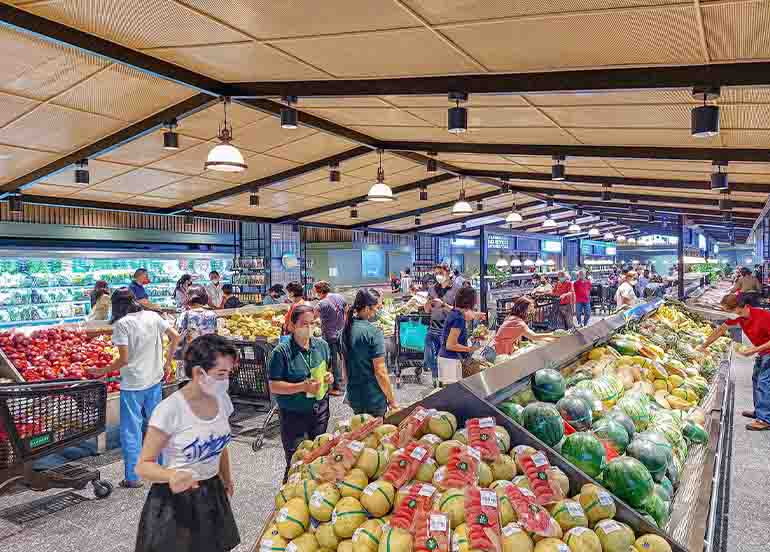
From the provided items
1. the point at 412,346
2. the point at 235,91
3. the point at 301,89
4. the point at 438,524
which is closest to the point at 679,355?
the point at 412,346

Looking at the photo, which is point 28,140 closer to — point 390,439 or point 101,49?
point 101,49

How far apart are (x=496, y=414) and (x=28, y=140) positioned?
6.92m

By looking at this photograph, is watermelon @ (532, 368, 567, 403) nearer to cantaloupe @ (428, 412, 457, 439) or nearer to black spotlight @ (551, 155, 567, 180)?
cantaloupe @ (428, 412, 457, 439)

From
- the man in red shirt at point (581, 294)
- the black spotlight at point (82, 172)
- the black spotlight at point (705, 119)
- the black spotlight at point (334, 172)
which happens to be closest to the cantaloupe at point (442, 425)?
the black spotlight at point (705, 119)

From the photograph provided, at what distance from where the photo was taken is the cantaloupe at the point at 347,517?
1574mm

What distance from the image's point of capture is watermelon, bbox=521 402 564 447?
6.75ft

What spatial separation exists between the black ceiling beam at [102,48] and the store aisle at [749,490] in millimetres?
5522

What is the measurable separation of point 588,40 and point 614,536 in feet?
9.91

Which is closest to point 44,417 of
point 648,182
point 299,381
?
point 299,381

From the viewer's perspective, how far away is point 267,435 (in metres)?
5.77

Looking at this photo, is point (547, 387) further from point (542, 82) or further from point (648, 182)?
point (648, 182)

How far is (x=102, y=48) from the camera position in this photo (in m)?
4.17

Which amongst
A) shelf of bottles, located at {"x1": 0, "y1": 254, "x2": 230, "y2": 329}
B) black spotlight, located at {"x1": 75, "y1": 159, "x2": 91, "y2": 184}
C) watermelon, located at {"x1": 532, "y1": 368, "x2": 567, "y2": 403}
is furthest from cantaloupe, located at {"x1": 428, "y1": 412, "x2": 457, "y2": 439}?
shelf of bottles, located at {"x1": 0, "y1": 254, "x2": 230, "y2": 329}

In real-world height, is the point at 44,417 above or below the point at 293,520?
below
